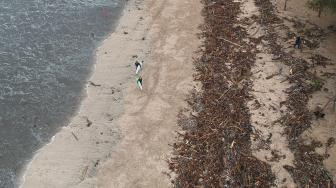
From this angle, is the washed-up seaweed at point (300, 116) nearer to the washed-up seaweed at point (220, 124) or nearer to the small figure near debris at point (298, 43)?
the small figure near debris at point (298, 43)

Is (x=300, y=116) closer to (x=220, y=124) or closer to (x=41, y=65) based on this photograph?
(x=220, y=124)

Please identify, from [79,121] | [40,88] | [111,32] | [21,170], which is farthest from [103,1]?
[21,170]

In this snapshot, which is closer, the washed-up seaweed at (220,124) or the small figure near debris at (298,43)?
the washed-up seaweed at (220,124)

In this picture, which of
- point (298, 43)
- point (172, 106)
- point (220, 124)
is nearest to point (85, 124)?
point (172, 106)

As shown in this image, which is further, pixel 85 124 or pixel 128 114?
pixel 128 114

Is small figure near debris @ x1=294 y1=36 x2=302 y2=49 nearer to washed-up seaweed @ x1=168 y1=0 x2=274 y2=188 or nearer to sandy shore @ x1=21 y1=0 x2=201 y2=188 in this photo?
washed-up seaweed @ x1=168 y1=0 x2=274 y2=188

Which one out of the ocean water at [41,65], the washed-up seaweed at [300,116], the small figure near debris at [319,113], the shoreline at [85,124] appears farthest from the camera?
the small figure near debris at [319,113]

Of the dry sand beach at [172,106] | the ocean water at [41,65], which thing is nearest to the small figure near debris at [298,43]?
the dry sand beach at [172,106]
